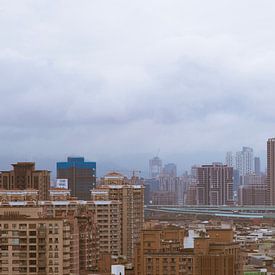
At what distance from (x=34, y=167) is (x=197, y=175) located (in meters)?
28.1

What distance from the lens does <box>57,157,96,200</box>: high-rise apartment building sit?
4247cm

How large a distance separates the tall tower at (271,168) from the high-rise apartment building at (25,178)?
25475mm

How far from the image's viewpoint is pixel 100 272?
2253 centimetres

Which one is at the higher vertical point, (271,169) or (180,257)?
(271,169)

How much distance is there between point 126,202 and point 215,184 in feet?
110

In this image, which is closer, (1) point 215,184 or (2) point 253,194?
(1) point 215,184

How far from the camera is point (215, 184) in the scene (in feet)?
223

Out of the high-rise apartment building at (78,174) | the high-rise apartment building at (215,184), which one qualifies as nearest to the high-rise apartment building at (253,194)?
the high-rise apartment building at (215,184)

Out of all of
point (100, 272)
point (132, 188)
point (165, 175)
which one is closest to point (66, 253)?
point (100, 272)

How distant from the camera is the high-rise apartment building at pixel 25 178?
37406 millimetres

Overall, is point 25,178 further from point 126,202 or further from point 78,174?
point 78,174

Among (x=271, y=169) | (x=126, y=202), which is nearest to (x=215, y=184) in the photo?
(x=271, y=169)

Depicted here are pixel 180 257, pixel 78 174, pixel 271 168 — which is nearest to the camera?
pixel 180 257

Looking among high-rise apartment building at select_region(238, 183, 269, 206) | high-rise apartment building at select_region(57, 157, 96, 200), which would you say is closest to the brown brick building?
high-rise apartment building at select_region(57, 157, 96, 200)
